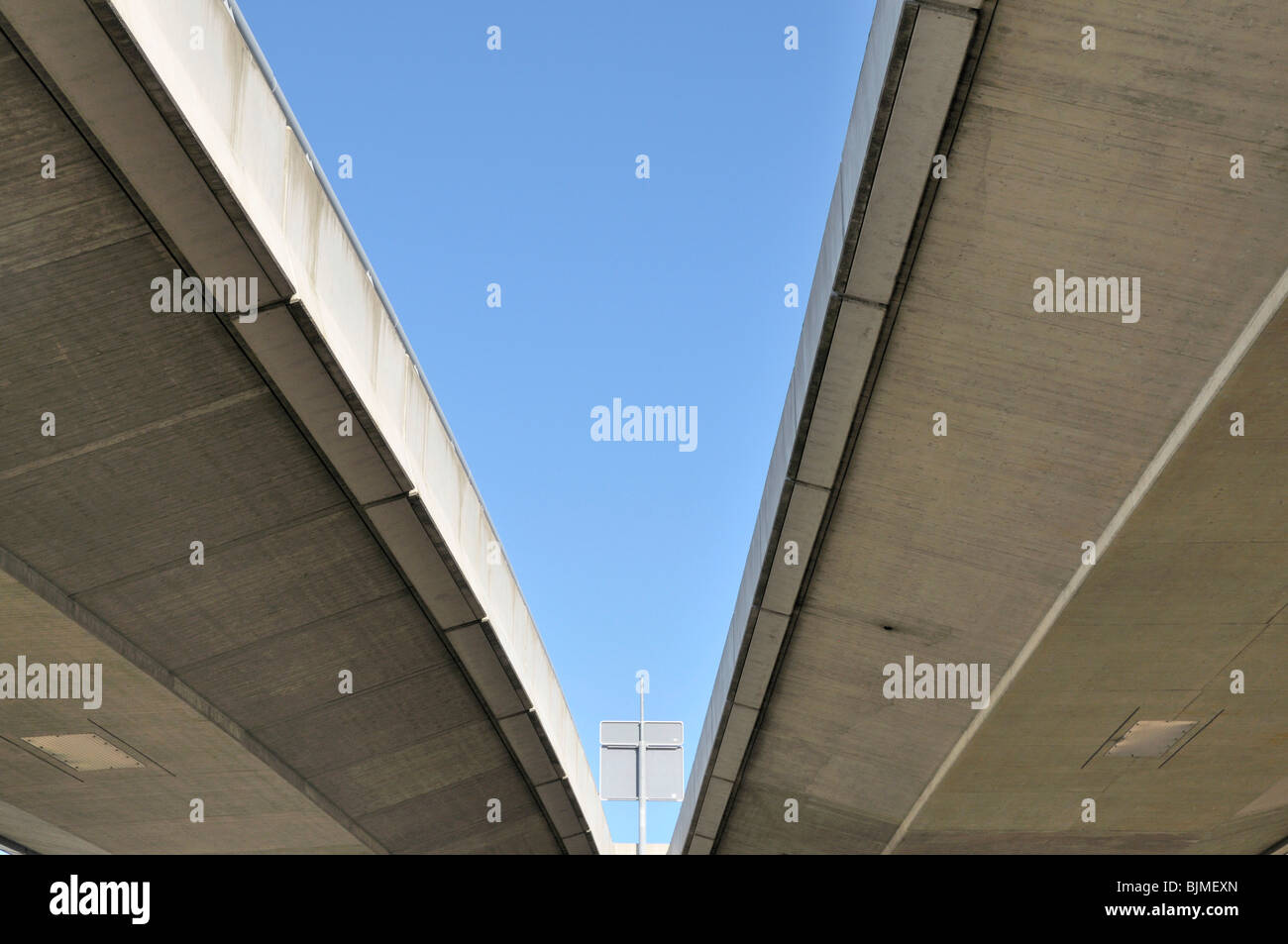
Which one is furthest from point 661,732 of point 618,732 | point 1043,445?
point 1043,445

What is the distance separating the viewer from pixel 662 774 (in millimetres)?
36594

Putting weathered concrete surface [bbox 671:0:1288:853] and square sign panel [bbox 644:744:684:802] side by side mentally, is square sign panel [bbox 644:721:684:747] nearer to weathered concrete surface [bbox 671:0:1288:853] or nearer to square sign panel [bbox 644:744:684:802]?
square sign panel [bbox 644:744:684:802]

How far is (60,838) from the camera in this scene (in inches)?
751

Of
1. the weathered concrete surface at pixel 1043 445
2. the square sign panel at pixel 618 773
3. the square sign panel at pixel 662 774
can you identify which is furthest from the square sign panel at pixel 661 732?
the weathered concrete surface at pixel 1043 445

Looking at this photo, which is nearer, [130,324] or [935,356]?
[130,324]

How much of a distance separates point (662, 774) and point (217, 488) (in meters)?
28.1

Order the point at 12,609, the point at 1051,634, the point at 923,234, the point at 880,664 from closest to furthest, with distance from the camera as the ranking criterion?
1. the point at 923,234
2. the point at 12,609
3. the point at 1051,634
4. the point at 880,664

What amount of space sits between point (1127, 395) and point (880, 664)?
5177 millimetres

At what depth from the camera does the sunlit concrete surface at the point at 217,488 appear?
286 inches

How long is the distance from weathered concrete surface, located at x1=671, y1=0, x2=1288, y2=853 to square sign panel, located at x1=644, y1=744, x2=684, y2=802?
20.6 metres
